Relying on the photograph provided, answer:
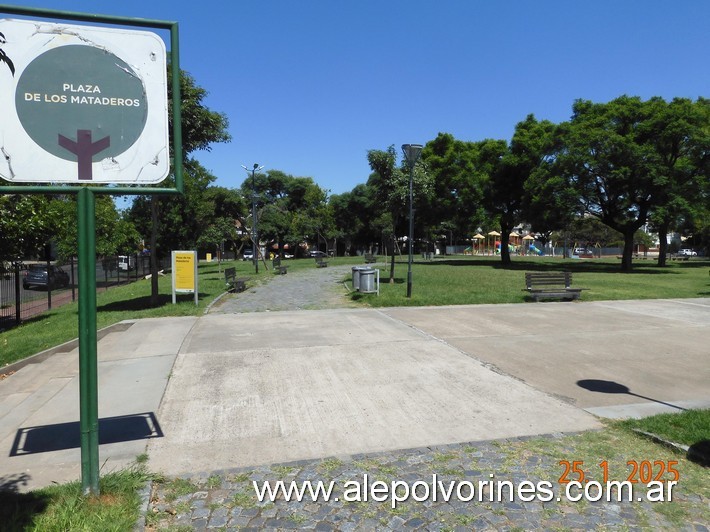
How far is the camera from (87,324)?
122 inches

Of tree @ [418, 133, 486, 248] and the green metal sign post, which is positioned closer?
the green metal sign post

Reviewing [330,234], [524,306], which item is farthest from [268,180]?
[524,306]

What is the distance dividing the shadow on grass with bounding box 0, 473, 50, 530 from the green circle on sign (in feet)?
7.43

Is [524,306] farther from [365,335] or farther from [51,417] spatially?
[51,417]

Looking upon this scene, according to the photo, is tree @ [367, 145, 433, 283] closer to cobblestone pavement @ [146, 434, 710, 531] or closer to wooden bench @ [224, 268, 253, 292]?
wooden bench @ [224, 268, 253, 292]

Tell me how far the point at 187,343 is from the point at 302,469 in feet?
18.6

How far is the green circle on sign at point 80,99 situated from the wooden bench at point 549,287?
13610 mm

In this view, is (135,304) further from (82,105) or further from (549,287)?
(549,287)

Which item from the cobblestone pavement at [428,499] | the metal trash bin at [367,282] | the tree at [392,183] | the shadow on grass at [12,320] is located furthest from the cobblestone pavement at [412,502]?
the tree at [392,183]

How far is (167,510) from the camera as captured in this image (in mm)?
3330

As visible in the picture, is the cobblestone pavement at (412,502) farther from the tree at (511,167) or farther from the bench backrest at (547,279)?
the tree at (511,167)

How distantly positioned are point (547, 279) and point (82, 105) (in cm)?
1525

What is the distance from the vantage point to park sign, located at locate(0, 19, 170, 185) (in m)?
3.06

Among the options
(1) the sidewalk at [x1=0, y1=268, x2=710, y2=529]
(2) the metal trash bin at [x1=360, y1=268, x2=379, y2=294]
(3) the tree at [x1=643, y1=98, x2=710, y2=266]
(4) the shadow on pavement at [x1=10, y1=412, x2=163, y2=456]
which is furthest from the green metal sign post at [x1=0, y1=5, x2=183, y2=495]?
(3) the tree at [x1=643, y1=98, x2=710, y2=266]
